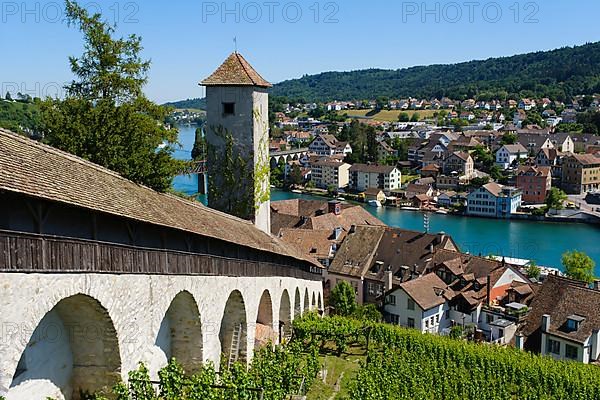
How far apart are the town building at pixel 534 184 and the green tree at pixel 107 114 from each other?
199ft

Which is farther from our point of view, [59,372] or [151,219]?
[151,219]

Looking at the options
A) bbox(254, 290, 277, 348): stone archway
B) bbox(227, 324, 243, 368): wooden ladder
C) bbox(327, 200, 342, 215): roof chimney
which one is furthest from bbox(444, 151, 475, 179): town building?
bbox(227, 324, 243, 368): wooden ladder

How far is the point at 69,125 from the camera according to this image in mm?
16219

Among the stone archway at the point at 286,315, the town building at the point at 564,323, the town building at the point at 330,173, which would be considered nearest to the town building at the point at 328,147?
the town building at the point at 330,173

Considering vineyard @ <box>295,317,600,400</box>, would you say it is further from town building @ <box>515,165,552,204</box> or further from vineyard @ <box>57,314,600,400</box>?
town building @ <box>515,165,552,204</box>

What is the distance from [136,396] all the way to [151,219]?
2653 millimetres

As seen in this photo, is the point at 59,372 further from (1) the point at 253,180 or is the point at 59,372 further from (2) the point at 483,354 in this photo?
(2) the point at 483,354

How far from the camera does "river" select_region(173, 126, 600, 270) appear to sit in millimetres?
51312

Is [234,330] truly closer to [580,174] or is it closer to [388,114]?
[580,174]

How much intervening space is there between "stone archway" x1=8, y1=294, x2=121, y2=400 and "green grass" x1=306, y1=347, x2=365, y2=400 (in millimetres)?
6531

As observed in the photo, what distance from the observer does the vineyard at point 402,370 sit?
14.1 meters

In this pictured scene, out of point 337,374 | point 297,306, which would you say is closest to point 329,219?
point 297,306

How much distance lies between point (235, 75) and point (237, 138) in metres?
2.09

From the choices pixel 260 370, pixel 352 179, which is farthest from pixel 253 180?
Answer: pixel 352 179
